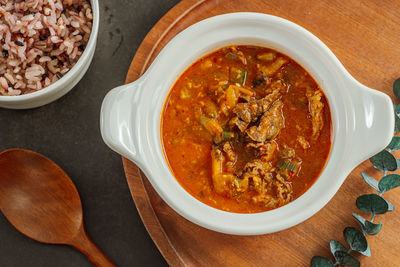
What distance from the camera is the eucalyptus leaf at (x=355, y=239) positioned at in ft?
6.75

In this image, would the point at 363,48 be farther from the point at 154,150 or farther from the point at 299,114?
the point at 154,150

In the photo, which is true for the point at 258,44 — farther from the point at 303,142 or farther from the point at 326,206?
the point at 326,206

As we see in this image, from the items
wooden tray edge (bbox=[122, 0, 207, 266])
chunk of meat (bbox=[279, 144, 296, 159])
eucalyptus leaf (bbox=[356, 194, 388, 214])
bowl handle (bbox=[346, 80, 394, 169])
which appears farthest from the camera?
wooden tray edge (bbox=[122, 0, 207, 266])

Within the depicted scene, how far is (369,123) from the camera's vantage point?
1845 mm

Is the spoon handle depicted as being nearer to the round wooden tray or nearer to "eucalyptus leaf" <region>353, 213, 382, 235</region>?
the round wooden tray

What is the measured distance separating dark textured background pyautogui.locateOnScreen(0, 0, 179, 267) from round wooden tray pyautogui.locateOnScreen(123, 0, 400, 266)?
302mm

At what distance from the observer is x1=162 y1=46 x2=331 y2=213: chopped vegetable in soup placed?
6.30 feet

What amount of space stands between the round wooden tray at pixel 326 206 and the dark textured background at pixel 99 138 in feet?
0.99

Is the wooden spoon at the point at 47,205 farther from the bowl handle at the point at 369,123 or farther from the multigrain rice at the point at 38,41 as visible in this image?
the bowl handle at the point at 369,123

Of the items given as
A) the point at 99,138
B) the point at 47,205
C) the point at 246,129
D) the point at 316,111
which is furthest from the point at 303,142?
the point at 47,205

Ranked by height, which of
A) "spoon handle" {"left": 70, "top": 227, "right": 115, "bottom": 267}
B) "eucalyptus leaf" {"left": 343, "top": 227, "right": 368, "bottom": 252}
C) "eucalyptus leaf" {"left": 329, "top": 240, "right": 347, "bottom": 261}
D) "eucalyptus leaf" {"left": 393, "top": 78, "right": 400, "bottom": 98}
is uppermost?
"eucalyptus leaf" {"left": 393, "top": 78, "right": 400, "bottom": 98}

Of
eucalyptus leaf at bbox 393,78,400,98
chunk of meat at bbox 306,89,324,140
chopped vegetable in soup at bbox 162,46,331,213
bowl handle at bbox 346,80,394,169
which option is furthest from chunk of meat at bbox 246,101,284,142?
eucalyptus leaf at bbox 393,78,400,98

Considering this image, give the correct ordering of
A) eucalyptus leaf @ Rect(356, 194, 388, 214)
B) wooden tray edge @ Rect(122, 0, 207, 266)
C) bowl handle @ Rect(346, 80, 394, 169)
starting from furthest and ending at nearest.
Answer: wooden tray edge @ Rect(122, 0, 207, 266) → eucalyptus leaf @ Rect(356, 194, 388, 214) → bowl handle @ Rect(346, 80, 394, 169)

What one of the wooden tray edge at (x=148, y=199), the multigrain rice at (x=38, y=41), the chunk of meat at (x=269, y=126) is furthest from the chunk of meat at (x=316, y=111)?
the multigrain rice at (x=38, y=41)
